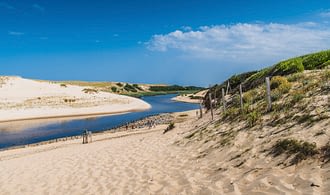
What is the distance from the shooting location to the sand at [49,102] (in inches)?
2446

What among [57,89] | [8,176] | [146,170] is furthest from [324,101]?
[57,89]

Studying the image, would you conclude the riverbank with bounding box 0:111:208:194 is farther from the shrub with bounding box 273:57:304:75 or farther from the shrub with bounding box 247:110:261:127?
the shrub with bounding box 273:57:304:75

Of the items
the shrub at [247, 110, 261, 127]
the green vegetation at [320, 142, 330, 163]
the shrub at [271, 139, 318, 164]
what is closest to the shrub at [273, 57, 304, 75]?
the shrub at [247, 110, 261, 127]

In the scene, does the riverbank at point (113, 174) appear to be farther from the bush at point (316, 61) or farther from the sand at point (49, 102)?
the sand at point (49, 102)

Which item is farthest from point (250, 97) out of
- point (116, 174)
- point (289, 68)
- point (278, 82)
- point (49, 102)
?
point (49, 102)

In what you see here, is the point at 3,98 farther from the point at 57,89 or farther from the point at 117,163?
the point at 117,163


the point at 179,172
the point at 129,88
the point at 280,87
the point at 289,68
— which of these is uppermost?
the point at 289,68

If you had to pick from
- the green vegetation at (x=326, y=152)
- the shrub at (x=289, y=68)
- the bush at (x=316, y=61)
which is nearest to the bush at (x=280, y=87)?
the shrub at (x=289, y=68)

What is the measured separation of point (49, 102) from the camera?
70.8 m

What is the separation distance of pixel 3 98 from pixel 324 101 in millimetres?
70515

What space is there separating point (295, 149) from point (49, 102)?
2674 inches

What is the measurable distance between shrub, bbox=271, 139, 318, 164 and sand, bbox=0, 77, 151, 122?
5513 centimetres

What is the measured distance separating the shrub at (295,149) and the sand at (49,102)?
181 feet

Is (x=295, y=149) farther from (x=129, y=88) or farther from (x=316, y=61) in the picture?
(x=129, y=88)
